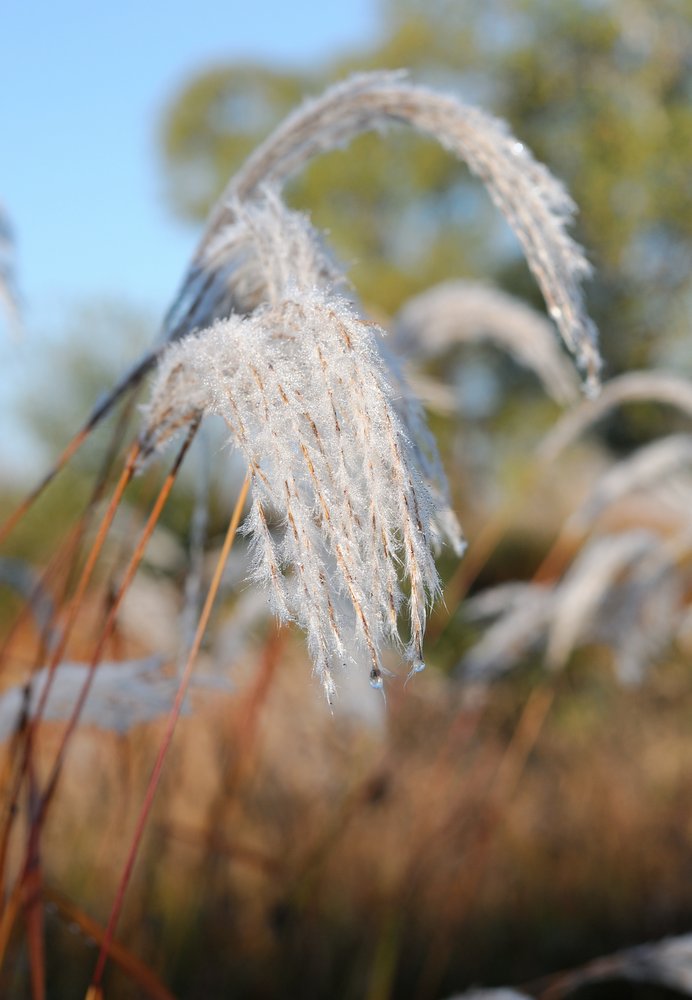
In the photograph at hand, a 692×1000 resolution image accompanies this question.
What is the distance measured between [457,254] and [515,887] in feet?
29.1

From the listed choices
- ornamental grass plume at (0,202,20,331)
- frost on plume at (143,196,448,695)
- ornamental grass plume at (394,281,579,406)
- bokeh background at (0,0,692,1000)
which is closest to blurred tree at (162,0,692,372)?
bokeh background at (0,0,692,1000)

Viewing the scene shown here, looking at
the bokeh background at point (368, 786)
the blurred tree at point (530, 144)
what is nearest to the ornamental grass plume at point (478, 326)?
the bokeh background at point (368, 786)

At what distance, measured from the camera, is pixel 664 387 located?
1.49 m

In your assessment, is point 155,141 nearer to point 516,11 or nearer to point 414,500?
point 516,11

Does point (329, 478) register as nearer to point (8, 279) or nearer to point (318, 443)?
point (318, 443)

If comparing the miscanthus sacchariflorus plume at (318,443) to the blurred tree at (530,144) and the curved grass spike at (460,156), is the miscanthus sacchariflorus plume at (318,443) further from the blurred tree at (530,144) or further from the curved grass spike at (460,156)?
the blurred tree at (530,144)

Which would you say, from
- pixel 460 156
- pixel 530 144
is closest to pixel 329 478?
pixel 460 156

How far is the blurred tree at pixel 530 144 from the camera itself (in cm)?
895

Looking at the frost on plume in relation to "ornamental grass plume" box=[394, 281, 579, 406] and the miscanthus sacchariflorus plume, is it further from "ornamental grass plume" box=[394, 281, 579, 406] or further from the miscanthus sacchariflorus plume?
"ornamental grass plume" box=[394, 281, 579, 406]

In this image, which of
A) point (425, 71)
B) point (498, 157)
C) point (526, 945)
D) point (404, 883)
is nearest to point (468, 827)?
point (526, 945)

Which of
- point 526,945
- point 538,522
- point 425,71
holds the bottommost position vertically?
point 526,945

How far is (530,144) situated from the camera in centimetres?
966

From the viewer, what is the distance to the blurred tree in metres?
8.95

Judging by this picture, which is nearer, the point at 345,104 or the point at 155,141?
the point at 345,104
